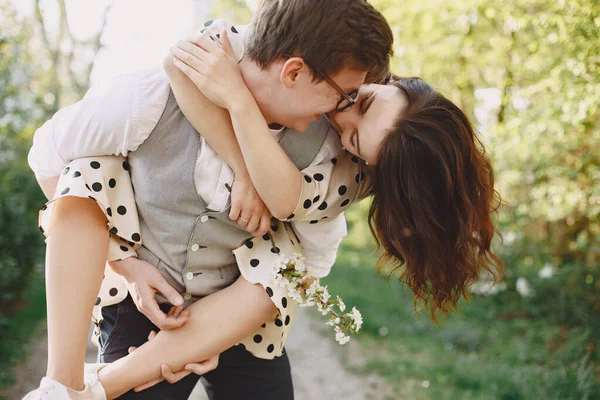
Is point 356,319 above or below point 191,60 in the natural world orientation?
below

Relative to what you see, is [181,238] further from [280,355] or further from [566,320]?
[566,320]

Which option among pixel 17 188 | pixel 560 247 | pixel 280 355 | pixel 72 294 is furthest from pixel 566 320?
pixel 17 188

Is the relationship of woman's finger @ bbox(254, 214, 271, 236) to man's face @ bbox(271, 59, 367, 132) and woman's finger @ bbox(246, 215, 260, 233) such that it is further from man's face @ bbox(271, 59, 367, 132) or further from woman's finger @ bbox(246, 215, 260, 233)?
man's face @ bbox(271, 59, 367, 132)

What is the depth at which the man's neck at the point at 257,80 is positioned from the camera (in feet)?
5.57

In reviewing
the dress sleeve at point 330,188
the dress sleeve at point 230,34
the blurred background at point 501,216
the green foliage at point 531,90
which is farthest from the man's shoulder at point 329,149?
the blurred background at point 501,216

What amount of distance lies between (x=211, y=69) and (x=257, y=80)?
0.48ft

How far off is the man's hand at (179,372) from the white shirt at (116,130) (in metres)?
0.47

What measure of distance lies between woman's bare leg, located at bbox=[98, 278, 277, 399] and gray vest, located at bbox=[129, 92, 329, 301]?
9 centimetres

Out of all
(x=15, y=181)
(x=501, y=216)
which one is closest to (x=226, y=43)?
(x=15, y=181)

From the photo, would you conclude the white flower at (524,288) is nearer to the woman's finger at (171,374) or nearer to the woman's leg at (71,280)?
the woman's finger at (171,374)

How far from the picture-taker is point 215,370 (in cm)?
195

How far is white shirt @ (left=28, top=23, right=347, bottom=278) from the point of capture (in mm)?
1582

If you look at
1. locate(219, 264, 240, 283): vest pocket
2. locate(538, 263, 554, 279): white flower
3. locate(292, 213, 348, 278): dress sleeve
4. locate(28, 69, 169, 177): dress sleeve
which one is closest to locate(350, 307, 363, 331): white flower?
locate(292, 213, 348, 278): dress sleeve

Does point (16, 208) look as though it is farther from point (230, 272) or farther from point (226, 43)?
point (226, 43)
